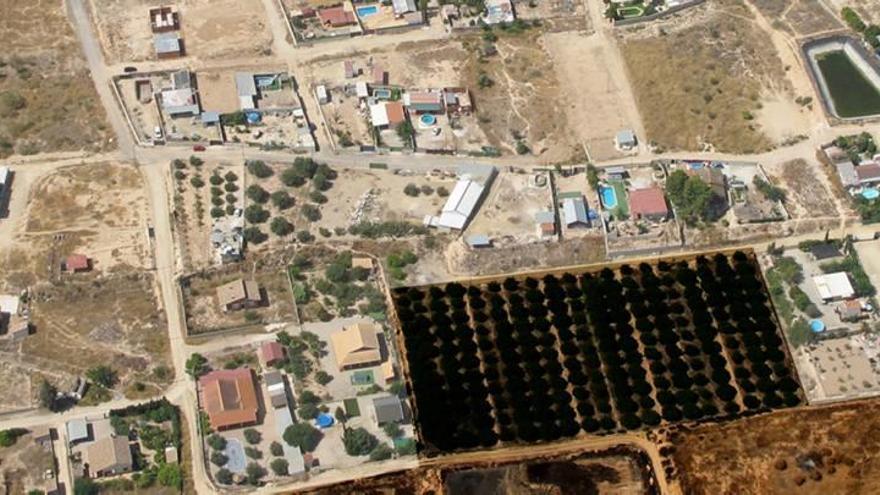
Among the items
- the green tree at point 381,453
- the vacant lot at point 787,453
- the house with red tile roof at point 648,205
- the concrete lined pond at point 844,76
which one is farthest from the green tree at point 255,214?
the vacant lot at point 787,453

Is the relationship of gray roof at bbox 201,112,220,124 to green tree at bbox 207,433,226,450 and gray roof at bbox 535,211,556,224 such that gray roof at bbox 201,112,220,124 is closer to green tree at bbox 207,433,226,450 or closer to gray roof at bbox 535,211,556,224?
gray roof at bbox 535,211,556,224

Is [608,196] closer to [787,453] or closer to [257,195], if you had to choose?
[257,195]

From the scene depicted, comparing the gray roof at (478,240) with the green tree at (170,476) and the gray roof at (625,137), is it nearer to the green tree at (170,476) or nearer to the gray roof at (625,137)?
the gray roof at (625,137)

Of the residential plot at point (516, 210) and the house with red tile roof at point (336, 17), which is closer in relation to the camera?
the residential plot at point (516, 210)

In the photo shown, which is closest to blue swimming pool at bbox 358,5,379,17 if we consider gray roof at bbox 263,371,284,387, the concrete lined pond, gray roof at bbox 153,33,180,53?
gray roof at bbox 153,33,180,53

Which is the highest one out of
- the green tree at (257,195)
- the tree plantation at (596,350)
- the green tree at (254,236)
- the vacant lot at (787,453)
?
the green tree at (257,195)

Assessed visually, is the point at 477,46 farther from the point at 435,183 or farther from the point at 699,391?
the point at 699,391
